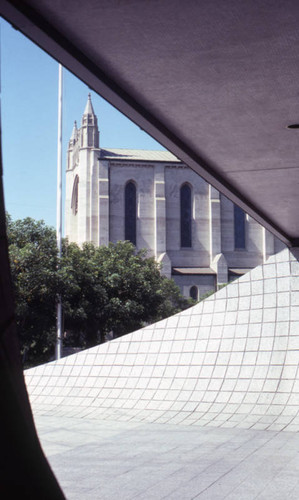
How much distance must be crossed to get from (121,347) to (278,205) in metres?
5.66

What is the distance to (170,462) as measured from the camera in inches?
267

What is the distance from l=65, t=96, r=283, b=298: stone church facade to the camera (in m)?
57.9

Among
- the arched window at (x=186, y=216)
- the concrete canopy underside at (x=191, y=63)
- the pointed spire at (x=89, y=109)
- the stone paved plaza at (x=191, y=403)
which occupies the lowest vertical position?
the stone paved plaza at (x=191, y=403)

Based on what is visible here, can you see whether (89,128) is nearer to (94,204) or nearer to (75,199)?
(75,199)

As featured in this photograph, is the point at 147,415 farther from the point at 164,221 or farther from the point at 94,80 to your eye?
the point at 164,221

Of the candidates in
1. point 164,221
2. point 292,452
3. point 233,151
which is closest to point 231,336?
point 292,452

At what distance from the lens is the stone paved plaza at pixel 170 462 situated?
5.43 meters

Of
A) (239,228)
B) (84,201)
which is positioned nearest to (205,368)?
(84,201)

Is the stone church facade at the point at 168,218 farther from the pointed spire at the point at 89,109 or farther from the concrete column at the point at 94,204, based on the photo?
the pointed spire at the point at 89,109

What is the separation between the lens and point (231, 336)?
40.7 feet

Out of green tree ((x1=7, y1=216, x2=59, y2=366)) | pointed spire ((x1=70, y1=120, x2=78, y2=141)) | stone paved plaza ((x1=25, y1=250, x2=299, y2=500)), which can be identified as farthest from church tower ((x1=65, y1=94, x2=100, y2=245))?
stone paved plaza ((x1=25, y1=250, x2=299, y2=500))

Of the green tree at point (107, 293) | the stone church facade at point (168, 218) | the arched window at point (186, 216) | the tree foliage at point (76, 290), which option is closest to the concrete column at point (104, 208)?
the stone church facade at point (168, 218)

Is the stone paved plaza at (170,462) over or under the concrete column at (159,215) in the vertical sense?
under

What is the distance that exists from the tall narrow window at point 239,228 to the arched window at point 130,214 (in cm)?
1067
